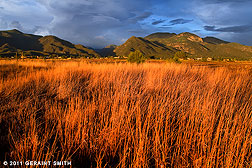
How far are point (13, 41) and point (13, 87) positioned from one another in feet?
616

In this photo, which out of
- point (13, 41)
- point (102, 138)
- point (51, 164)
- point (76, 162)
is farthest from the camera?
point (13, 41)

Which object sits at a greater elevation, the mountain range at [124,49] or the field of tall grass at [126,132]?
the mountain range at [124,49]

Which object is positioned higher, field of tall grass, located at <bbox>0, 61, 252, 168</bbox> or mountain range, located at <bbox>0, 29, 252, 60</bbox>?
mountain range, located at <bbox>0, 29, 252, 60</bbox>

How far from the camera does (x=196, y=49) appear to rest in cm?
16488

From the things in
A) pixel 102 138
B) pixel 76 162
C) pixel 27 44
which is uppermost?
pixel 27 44

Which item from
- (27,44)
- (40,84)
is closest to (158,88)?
(40,84)

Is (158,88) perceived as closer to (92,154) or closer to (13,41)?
(92,154)

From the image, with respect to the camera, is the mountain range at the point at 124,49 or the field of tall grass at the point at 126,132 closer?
the field of tall grass at the point at 126,132

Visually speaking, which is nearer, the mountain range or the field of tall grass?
the field of tall grass

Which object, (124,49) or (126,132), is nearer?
(126,132)

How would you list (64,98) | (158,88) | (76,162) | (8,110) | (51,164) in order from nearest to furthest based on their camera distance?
(51,164) < (76,162) < (8,110) < (64,98) < (158,88)

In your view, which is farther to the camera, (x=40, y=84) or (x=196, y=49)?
(x=196, y=49)

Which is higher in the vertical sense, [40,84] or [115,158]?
[40,84]

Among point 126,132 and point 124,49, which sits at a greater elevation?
point 124,49
